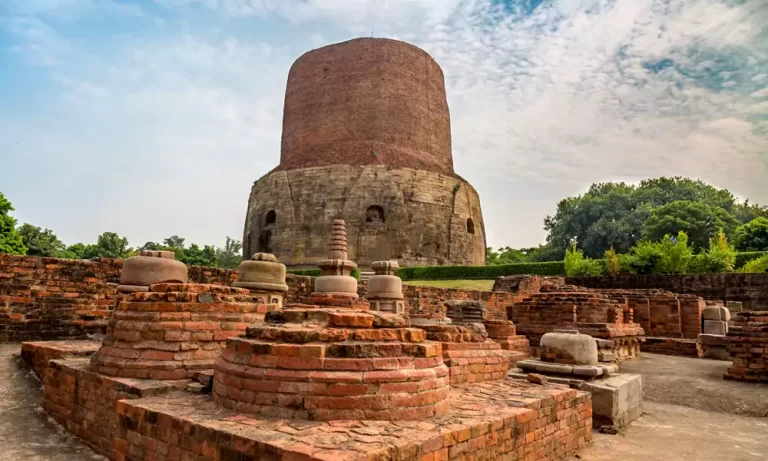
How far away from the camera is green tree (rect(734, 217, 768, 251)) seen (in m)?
25.1

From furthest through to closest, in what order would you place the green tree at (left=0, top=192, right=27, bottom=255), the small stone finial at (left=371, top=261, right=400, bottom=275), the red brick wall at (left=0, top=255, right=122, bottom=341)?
1. the green tree at (left=0, top=192, right=27, bottom=255)
2. the small stone finial at (left=371, top=261, right=400, bottom=275)
3. the red brick wall at (left=0, top=255, right=122, bottom=341)

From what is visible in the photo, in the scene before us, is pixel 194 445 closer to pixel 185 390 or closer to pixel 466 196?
pixel 185 390

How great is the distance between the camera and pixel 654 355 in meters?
9.35

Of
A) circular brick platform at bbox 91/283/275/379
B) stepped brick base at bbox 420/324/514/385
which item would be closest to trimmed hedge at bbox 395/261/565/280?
stepped brick base at bbox 420/324/514/385

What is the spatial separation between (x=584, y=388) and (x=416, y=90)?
21.9 metres

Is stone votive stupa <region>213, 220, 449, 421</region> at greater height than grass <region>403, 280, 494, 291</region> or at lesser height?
lesser

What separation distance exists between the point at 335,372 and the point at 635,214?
35.2m

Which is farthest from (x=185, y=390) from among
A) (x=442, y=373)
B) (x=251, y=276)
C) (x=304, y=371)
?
(x=251, y=276)

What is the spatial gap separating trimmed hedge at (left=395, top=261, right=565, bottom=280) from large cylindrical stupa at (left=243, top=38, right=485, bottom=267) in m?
1.00

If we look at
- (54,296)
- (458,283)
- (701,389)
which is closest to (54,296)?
(54,296)

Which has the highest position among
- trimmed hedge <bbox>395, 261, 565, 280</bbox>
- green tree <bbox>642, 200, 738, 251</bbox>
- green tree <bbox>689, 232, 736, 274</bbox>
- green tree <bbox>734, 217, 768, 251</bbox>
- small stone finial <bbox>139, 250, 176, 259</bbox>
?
green tree <bbox>642, 200, 738, 251</bbox>

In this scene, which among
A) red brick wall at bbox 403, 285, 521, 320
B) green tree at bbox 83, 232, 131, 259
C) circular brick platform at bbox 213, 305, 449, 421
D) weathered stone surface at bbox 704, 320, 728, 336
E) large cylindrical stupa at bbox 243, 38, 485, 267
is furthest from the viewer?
green tree at bbox 83, 232, 131, 259

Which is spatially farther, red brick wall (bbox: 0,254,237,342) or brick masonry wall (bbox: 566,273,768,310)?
brick masonry wall (bbox: 566,273,768,310)

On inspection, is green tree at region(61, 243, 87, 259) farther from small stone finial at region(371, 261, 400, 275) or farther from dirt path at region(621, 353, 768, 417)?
dirt path at region(621, 353, 768, 417)
